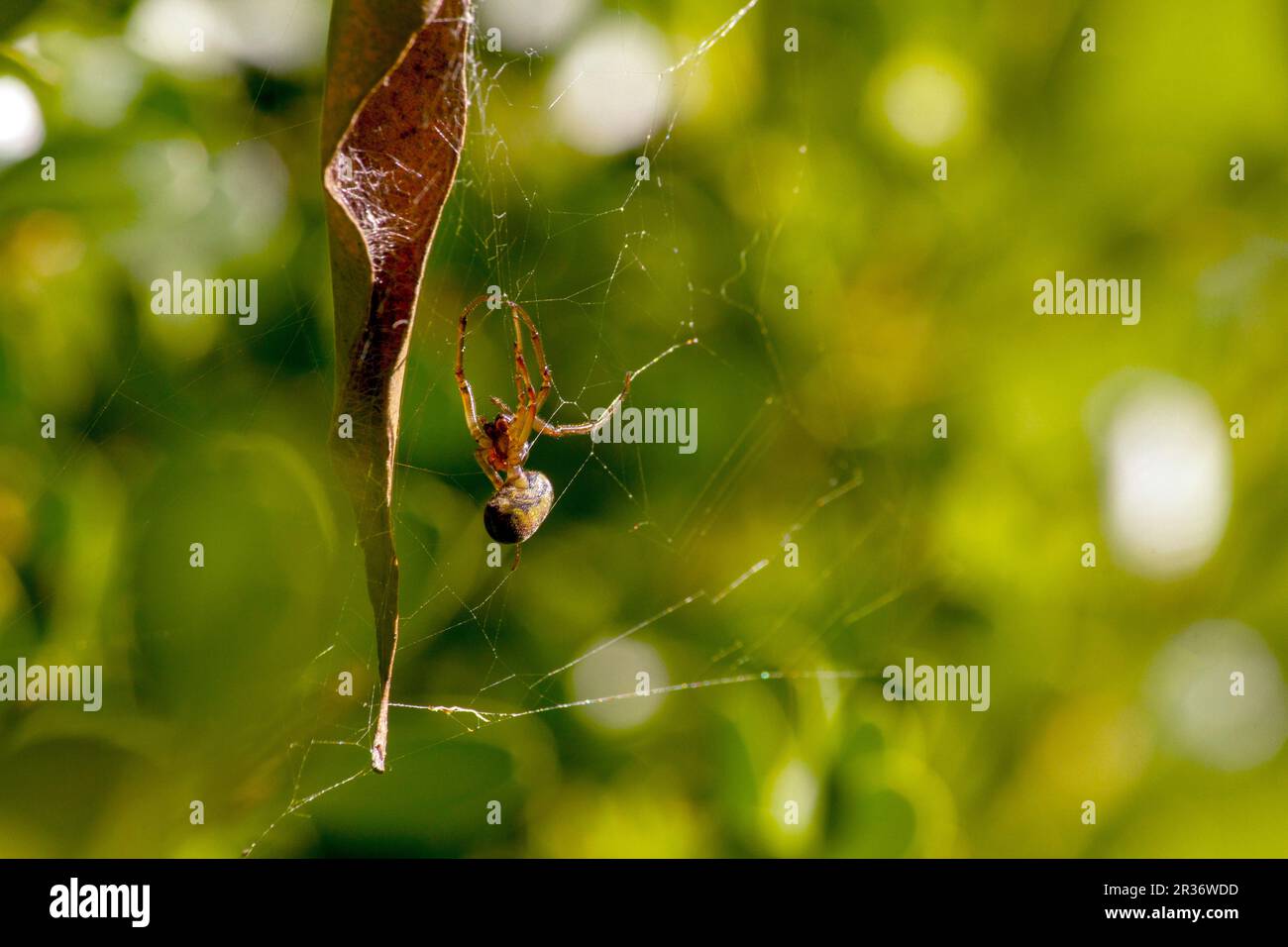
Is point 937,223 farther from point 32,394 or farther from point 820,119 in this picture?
point 32,394

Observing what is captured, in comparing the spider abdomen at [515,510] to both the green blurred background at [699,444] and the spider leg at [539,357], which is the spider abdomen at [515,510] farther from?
the spider leg at [539,357]

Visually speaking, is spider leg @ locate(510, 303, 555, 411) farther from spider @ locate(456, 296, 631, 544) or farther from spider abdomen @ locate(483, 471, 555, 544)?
spider abdomen @ locate(483, 471, 555, 544)

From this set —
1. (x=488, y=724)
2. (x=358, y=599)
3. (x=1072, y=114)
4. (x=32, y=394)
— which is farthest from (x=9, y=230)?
(x=1072, y=114)

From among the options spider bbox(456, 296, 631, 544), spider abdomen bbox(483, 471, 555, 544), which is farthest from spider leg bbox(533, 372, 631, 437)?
spider abdomen bbox(483, 471, 555, 544)

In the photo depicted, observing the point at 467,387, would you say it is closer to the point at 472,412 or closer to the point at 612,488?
the point at 472,412

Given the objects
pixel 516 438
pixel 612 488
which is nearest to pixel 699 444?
pixel 612 488

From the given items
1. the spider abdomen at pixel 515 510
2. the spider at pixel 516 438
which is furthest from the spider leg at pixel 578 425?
the spider abdomen at pixel 515 510

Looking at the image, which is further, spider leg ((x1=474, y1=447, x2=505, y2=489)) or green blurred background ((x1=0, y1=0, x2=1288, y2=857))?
spider leg ((x1=474, y1=447, x2=505, y2=489))
